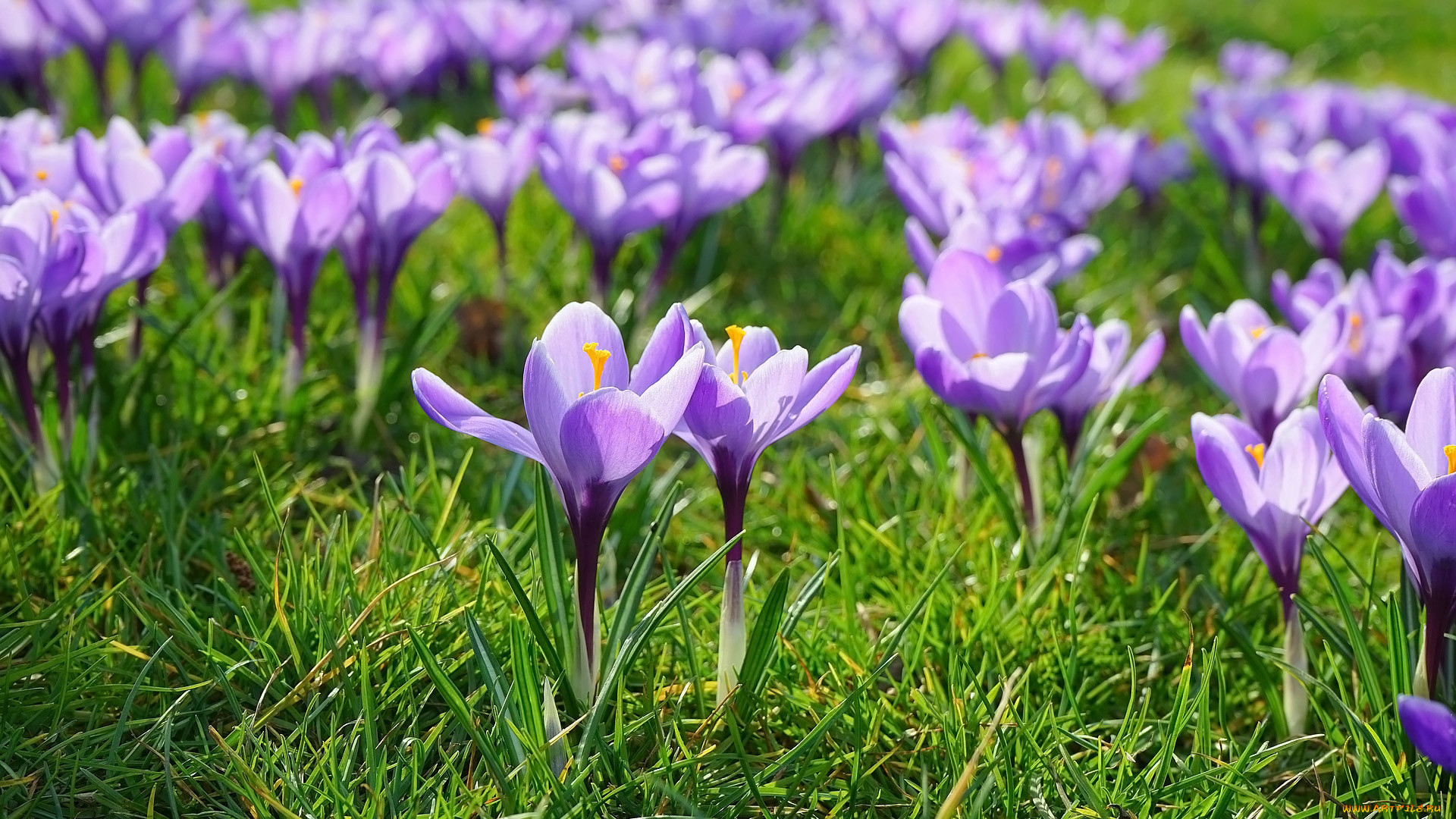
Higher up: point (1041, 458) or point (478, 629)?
point (478, 629)

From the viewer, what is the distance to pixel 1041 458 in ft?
7.94

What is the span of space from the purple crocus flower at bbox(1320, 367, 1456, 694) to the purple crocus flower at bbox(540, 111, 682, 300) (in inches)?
52.2

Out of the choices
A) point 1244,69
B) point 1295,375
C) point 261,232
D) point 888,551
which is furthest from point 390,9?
point 1244,69

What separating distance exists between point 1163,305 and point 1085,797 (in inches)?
91.7

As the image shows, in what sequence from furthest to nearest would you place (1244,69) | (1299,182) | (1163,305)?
(1244,69) → (1163,305) → (1299,182)

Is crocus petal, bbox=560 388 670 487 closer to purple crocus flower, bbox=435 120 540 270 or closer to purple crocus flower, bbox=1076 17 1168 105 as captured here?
purple crocus flower, bbox=435 120 540 270

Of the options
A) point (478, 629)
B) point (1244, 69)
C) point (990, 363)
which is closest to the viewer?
point (478, 629)

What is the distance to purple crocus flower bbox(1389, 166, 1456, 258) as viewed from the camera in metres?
2.74

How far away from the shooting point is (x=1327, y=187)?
9.77ft

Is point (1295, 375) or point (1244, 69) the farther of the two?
point (1244, 69)

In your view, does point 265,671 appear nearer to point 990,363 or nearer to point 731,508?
point 731,508

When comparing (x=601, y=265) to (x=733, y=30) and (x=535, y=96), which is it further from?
(x=733, y=30)

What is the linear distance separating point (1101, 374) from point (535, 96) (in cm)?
210

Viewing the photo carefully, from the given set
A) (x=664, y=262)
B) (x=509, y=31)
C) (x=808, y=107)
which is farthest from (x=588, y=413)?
(x=509, y=31)
